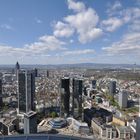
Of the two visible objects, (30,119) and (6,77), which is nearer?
(30,119)

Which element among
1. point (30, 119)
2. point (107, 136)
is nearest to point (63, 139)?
point (30, 119)

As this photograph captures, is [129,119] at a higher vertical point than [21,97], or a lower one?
lower

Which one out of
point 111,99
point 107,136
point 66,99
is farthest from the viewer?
point 111,99

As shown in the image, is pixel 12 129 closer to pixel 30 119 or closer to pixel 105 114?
pixel 30 119

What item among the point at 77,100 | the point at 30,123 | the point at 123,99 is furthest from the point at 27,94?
the point at 123,99

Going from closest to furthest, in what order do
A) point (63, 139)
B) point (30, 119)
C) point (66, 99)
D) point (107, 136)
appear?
1. point (63, 139)
2. point (30, 119)
3. point (107, 136)
4. point (66, 99)

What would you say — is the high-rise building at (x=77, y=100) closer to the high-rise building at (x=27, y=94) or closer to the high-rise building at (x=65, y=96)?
the high-rise building at (x=65, y=96)

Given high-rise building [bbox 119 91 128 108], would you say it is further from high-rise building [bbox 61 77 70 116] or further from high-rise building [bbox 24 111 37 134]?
high-rise building [bbox 24 111 37 134]

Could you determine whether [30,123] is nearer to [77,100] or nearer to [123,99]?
[77,100]

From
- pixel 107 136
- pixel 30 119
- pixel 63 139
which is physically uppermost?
pixel 63 139

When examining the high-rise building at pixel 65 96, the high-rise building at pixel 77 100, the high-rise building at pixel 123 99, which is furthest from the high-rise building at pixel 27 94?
the high-rise building at pixel 123 99

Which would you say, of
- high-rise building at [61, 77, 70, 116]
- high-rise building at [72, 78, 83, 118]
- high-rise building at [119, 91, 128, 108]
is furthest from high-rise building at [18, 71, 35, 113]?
high-rise building at [119, 91, 128, 108]
